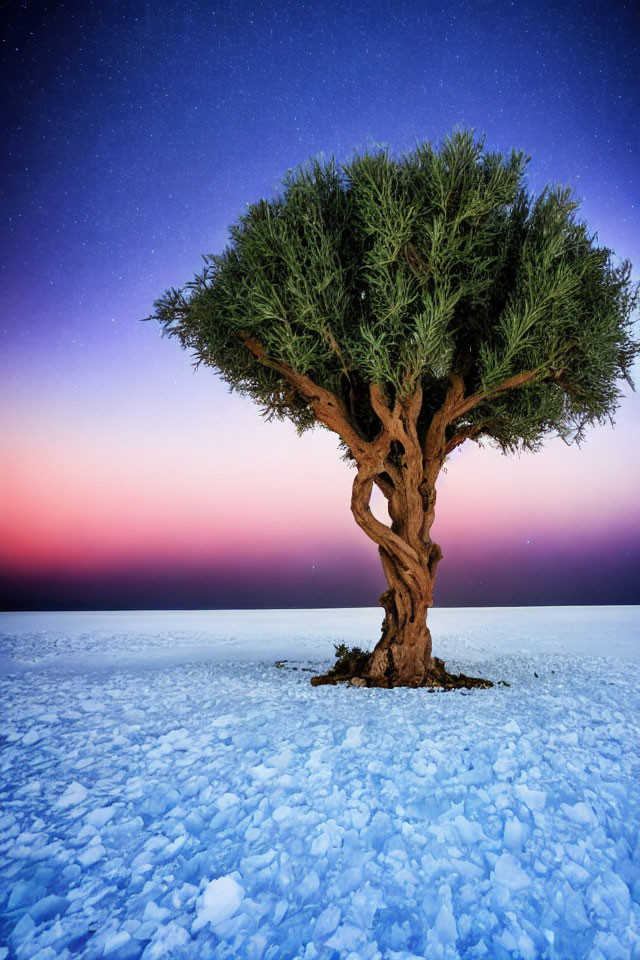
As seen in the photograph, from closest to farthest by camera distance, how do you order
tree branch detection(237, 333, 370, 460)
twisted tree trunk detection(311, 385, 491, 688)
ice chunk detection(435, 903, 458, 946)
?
ice chunk detection(435, 903, 458, 946) → twisted tree trunk detection(311, 385, 491, 688) → tree branch detection(237, 333, 370, 460)

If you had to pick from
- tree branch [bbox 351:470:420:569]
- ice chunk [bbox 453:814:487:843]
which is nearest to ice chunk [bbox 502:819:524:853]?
ice chunk [bbox 453:814:487:843]

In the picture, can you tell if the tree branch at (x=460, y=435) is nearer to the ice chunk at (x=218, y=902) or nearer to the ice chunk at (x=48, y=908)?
the ice chunk at (x=218, y=902)

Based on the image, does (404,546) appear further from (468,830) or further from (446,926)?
(446,926)

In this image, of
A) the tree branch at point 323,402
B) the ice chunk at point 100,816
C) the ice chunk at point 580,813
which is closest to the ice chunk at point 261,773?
the ice chunk at point 100,816

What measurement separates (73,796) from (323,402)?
8.70 m

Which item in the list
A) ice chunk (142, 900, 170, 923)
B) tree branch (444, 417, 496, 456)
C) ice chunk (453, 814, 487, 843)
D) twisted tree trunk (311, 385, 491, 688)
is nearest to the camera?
ice chunk (142, 900, 170, 923)

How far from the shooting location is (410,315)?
33.0ft

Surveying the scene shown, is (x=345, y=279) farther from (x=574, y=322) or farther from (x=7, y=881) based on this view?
(x=7, y=881)

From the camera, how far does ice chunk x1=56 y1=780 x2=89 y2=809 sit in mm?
4754

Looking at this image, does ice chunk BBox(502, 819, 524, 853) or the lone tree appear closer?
ice chunk BBox(502, 819, 524, 853)

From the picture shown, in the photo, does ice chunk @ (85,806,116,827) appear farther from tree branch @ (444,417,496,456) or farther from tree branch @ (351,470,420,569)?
tree branch @ (444,417,496,456)

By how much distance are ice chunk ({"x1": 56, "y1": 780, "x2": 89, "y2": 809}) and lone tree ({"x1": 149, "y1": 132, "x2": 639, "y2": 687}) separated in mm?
6534

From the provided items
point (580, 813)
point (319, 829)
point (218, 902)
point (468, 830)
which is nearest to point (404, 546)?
point (580, 813)

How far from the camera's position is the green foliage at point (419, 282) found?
9.71 meters
